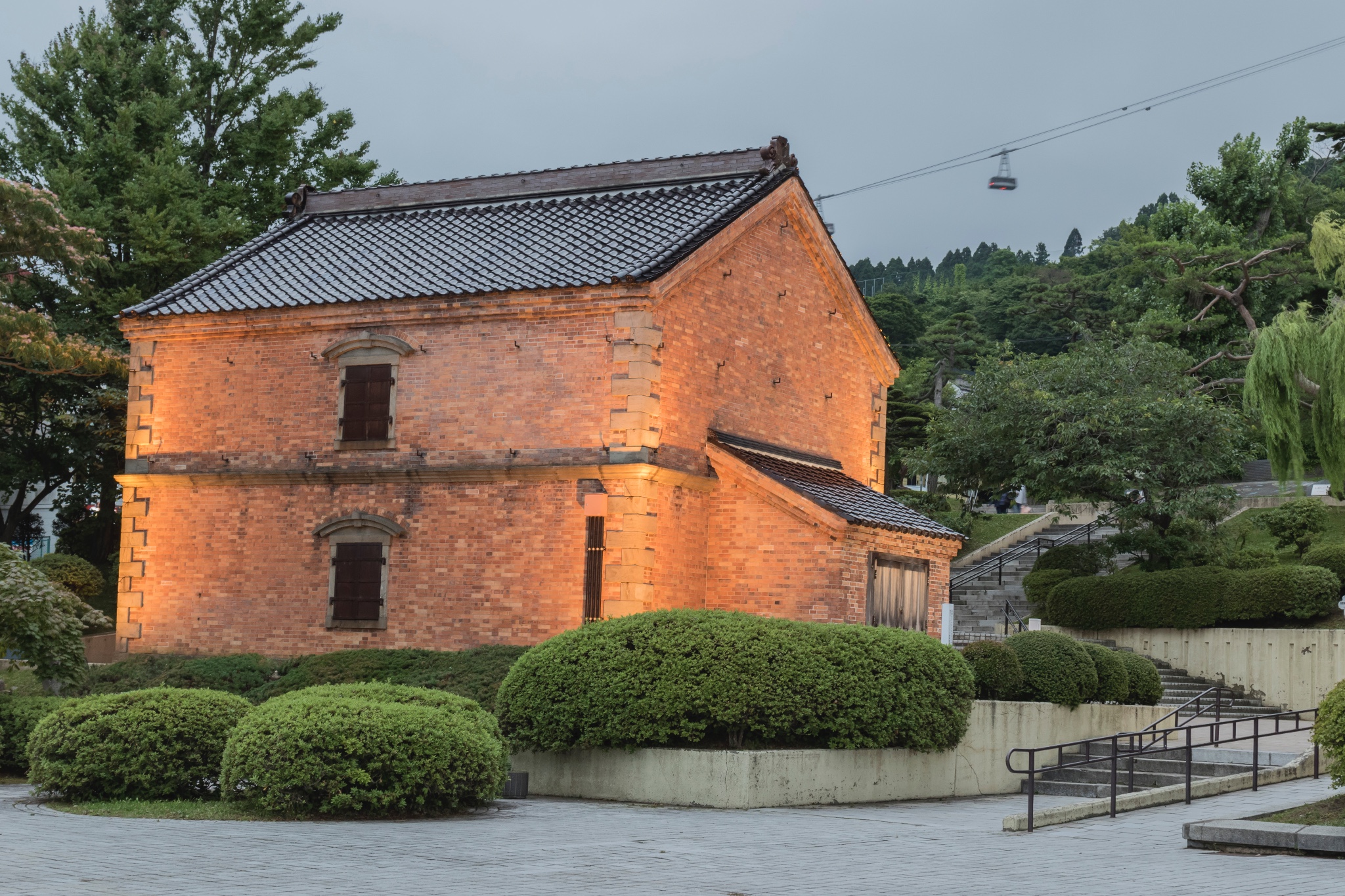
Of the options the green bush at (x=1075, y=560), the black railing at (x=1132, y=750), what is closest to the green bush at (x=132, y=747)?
the black railing at (x=1132, y=750)

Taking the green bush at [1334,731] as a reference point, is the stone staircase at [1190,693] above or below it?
below

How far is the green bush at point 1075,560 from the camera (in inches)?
1516

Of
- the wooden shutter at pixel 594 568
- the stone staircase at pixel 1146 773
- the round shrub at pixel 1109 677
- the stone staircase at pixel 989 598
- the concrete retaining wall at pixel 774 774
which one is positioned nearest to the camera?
the concrete retaining wall at pixel 774 774

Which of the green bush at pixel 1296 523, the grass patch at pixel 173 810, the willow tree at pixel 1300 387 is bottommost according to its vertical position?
the grass patch at pixel 173 810

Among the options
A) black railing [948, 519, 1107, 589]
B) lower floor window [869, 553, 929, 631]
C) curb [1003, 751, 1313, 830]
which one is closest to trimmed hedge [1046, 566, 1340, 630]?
black railing [948, 519, 1107, 589]

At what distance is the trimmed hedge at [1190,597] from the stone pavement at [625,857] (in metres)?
16.9

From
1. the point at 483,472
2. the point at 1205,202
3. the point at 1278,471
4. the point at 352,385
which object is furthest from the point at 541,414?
the point at 1205,202

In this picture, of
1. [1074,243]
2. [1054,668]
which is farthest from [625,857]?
[1074,243]

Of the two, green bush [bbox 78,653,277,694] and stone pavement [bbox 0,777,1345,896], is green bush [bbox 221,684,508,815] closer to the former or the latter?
stone pavement [bbox 0,777,1345,896]

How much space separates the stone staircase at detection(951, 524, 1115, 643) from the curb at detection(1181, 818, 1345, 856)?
21.1 metres

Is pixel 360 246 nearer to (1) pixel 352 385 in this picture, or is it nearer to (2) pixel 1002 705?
(1) pixel 352 385

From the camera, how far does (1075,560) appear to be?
38.8 metres

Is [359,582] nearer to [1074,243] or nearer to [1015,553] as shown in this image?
[1015,553]

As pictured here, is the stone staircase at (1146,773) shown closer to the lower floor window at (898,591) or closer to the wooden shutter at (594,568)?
the lower floor window at (898,591)
